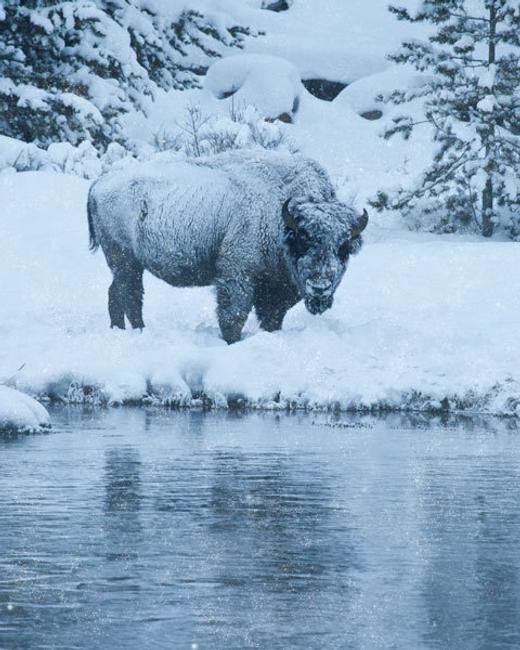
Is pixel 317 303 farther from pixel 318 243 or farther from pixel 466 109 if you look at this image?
pixel 466 109

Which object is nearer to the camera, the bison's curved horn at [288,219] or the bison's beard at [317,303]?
the bison's beard at [317,303]

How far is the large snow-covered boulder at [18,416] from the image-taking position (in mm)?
11773

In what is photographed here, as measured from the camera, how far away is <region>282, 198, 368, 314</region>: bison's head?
48.7 feet

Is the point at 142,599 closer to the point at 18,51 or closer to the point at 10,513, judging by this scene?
the point at 10,513

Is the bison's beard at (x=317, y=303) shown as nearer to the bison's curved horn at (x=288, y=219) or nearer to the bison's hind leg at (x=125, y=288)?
the bison's curved horn at (x=288, y=219)

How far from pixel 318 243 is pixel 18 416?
413 cm

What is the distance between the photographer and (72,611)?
5.71 metres

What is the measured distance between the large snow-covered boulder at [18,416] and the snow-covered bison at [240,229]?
3722 mm

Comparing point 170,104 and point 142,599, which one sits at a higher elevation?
point 170,104

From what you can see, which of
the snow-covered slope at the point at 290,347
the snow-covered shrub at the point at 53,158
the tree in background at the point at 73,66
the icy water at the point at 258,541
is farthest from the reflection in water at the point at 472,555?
the tree in background at the point at 73,66

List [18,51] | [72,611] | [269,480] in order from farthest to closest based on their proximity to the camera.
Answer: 1. [18,51]
2. [269,480]
3. [72,611]

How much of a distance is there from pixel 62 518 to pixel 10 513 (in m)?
0.31

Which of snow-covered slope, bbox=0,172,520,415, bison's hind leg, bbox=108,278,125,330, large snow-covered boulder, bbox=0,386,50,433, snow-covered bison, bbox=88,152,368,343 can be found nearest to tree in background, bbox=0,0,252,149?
snow-covered slope, bbox=0,172,520,415

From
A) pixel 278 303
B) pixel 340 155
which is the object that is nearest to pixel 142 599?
pixel 278 303
